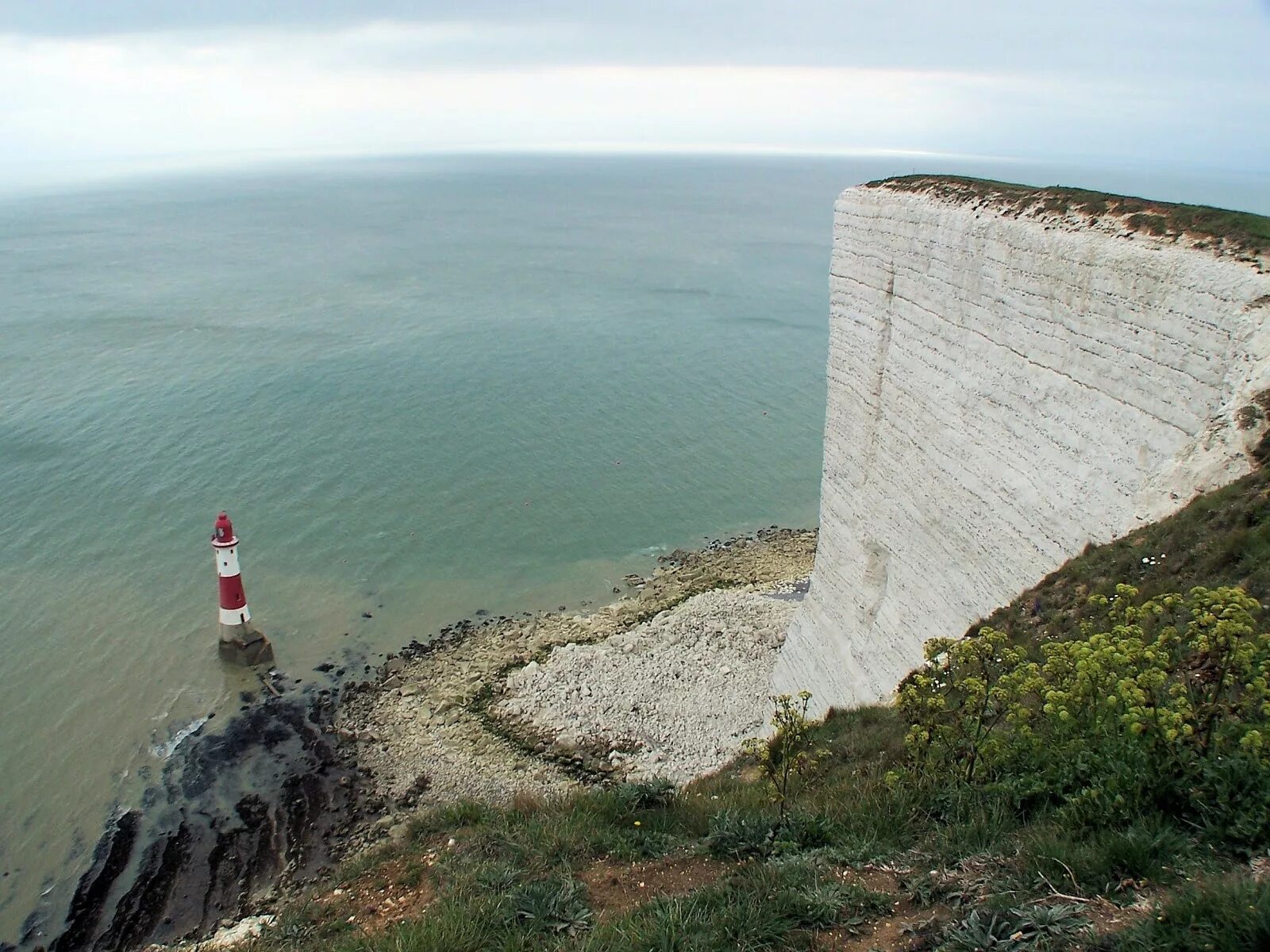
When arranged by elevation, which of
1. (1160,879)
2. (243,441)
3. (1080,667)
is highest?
(1080,667)

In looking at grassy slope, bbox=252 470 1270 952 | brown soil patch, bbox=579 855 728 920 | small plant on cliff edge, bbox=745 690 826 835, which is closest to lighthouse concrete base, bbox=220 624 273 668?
grassy slope, bbox=252 470 1270 952

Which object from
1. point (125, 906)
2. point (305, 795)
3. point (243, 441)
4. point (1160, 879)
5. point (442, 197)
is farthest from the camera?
point (442, 197)

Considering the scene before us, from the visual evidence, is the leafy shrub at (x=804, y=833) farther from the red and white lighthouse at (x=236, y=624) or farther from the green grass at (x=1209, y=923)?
the red and white lighthouse at (x=236, y=624)

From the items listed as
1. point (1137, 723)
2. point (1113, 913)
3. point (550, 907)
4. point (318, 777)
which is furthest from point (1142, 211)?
point (318, 777)

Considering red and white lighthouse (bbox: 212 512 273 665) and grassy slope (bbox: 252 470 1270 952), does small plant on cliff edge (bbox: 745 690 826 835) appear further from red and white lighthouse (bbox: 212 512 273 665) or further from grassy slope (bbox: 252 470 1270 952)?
red and white lighthouse (bbox: 212 512 273 665)

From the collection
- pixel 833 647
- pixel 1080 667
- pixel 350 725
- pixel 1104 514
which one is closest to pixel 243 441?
pixel 350 725

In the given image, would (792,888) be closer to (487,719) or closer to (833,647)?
(833,647)
